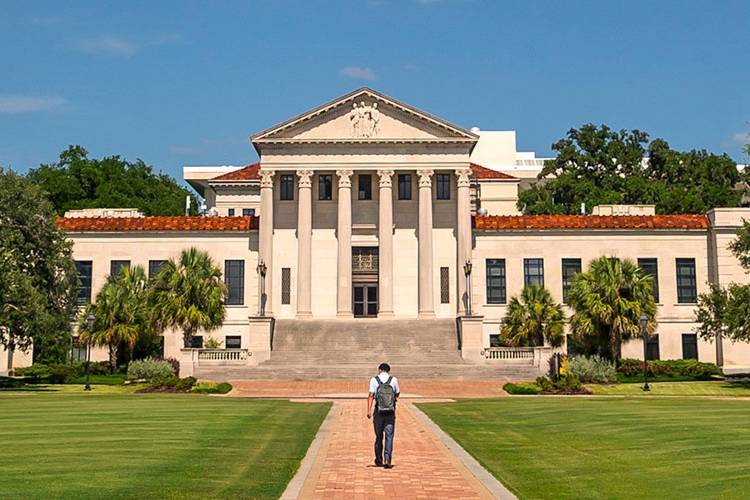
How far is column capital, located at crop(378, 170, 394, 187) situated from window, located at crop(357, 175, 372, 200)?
252 cm

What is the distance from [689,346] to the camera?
65.2 metres

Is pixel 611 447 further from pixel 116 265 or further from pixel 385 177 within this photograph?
pixel 116 265

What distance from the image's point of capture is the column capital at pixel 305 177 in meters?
65.1

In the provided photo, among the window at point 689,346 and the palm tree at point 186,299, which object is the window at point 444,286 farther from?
the palm tree at point 186,299

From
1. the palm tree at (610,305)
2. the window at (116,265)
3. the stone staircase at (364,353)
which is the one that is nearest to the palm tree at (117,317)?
the stone staircase at (364,353)

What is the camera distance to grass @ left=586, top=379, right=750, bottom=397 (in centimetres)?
4226

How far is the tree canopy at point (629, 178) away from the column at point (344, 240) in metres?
25.5

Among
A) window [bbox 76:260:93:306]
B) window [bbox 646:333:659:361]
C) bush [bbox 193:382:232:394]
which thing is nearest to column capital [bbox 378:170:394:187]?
window [bbox 646:333:659:361]

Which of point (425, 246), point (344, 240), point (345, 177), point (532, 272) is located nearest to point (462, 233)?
point (425, 246)

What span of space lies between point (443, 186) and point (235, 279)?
16549 millimetres

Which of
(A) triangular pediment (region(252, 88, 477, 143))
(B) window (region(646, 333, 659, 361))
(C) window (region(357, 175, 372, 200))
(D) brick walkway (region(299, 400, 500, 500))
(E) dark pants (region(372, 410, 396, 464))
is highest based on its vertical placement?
(A) triangular pediment (region(252, 88, 477, 143))

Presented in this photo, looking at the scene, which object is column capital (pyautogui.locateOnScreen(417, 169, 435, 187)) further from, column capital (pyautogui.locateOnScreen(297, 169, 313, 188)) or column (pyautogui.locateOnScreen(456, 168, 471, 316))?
column capital (pyautogui.locateOnScreen(297, 169, 313, 188))

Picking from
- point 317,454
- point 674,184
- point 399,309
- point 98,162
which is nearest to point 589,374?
point 399,309

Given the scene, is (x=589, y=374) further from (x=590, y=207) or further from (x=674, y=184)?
(x=674, y=184)
